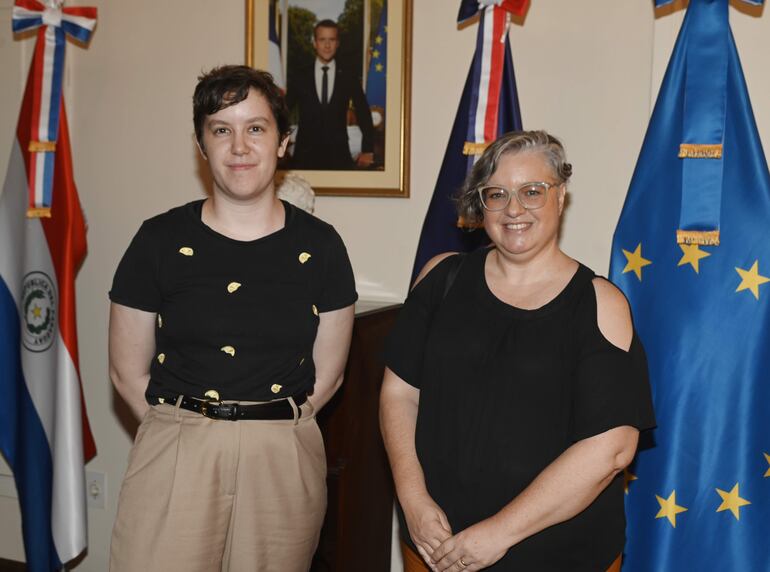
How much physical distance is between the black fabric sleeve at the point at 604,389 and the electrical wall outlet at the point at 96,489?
7.68 ft

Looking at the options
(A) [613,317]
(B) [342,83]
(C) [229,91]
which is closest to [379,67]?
(B) [342,83]

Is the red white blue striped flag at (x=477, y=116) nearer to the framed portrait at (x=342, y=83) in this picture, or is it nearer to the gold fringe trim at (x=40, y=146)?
the framed portrait at (x=342, y=83)

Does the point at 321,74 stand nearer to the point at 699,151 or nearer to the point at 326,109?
the point at 326,109

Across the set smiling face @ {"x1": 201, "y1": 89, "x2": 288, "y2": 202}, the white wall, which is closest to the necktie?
the white wall

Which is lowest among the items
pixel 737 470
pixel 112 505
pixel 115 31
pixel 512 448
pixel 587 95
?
pixel 112 505

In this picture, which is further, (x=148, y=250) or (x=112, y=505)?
(x=112, y=505)

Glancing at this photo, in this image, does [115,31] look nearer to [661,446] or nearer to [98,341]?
[98,341]

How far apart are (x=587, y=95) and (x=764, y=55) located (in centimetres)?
51

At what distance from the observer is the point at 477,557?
1748 mm

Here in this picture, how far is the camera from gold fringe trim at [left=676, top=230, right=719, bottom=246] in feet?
7.17

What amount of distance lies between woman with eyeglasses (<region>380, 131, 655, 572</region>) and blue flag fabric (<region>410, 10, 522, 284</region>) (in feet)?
2.02

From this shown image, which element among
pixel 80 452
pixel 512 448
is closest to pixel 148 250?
pixel 512 448

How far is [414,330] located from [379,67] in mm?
1228

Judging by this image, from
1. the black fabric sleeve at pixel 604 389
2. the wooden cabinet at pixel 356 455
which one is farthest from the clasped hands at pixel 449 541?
the wooden cabinet at pixel 356 455
